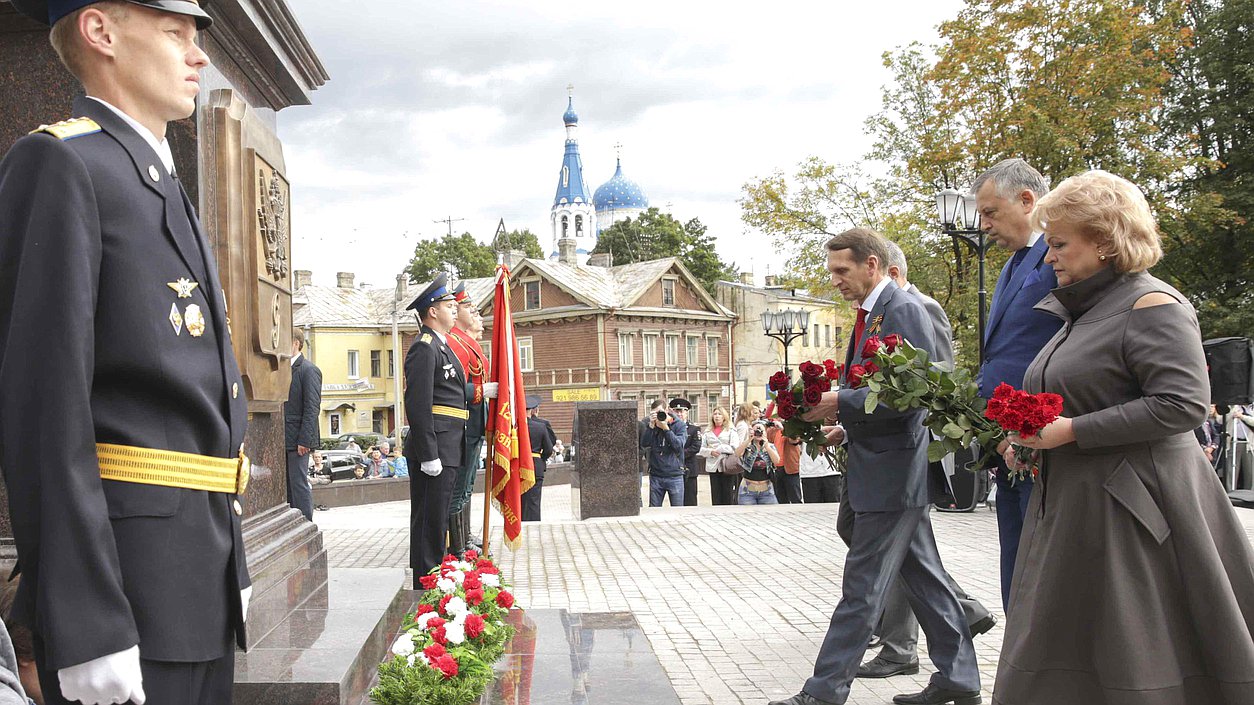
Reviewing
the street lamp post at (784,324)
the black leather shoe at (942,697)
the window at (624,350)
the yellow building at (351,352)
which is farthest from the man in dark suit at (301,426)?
the yellow building at (351,352)

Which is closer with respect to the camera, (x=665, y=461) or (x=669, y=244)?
(x=665, y=461)

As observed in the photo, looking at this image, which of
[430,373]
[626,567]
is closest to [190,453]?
[430,373]

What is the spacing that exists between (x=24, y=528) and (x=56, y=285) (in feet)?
1.41

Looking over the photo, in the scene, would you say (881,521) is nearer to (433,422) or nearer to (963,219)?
(433,422)

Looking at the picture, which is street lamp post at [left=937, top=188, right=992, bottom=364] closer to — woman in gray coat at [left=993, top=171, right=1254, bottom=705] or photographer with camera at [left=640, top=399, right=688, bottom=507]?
photographer with camera at [left=640, top=399, right=688, bottom=507]

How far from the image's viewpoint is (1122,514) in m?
3.21

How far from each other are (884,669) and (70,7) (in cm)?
487

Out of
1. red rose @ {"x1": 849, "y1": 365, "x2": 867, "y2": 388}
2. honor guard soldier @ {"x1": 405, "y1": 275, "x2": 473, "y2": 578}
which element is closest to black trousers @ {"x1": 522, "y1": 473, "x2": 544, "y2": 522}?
honor guard soldier @ {"x1": 405, "y1": 275, "x2": 473, "y2": 578}

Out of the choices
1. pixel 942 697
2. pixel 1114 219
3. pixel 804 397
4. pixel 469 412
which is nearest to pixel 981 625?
pixel 942 697

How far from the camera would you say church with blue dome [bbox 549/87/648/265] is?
12381 centimetres

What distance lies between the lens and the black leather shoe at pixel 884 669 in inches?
226

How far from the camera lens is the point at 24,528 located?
196 centimetres

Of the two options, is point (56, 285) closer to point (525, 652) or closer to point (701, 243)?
point (525, 652)

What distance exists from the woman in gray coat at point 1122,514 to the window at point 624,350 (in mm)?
52653
